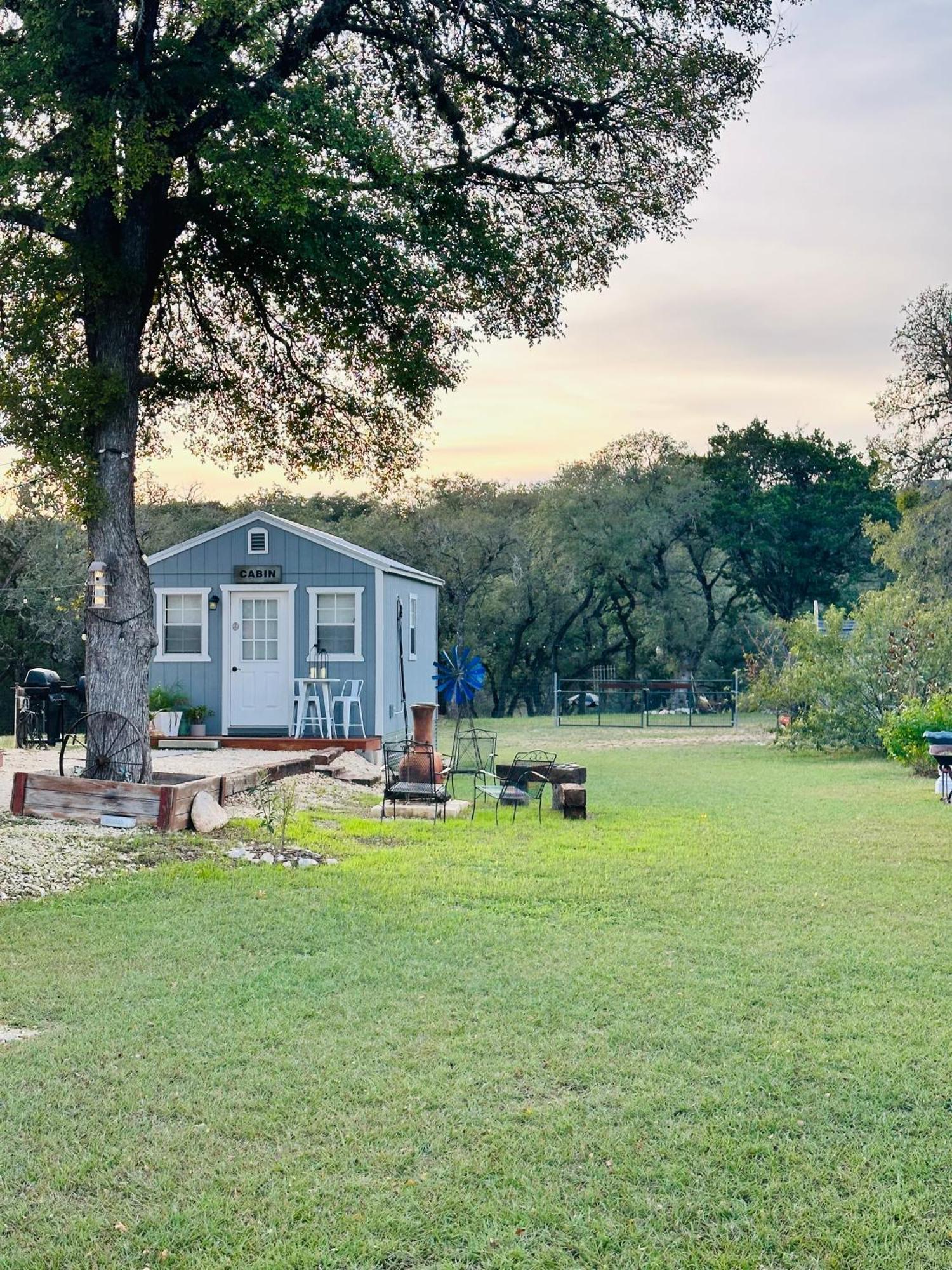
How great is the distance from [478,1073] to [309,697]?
12666mm

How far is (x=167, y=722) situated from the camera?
52.5 feet

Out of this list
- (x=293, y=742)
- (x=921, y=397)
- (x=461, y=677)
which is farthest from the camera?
(x=921, y=397)

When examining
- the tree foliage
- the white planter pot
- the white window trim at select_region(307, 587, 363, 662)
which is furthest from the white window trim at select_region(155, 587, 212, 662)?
the tree foliage

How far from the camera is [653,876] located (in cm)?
730

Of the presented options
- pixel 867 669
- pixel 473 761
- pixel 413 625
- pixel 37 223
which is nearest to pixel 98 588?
pixel 37 223

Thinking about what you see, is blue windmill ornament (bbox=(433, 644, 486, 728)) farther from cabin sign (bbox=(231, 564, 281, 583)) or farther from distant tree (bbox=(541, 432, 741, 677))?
distant tree (bbox=(541, 432, 741, 677))

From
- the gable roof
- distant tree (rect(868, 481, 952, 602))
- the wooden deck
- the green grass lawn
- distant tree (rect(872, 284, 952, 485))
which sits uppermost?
distant tree (rect(872, 284, 952, 485))

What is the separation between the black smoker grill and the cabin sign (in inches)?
105

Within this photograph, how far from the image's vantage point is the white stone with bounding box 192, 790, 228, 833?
8.88 m

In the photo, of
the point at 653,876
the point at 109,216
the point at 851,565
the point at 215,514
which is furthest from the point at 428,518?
the point at 653,876

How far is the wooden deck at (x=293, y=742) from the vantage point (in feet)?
51.0

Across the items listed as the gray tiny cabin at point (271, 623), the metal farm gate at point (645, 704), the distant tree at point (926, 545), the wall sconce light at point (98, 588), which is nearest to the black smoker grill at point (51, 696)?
the gray tiny cabin at point (271, 623)

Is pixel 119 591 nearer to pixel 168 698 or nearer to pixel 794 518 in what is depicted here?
pixel 168 698

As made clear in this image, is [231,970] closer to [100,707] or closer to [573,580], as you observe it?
[100,707]
